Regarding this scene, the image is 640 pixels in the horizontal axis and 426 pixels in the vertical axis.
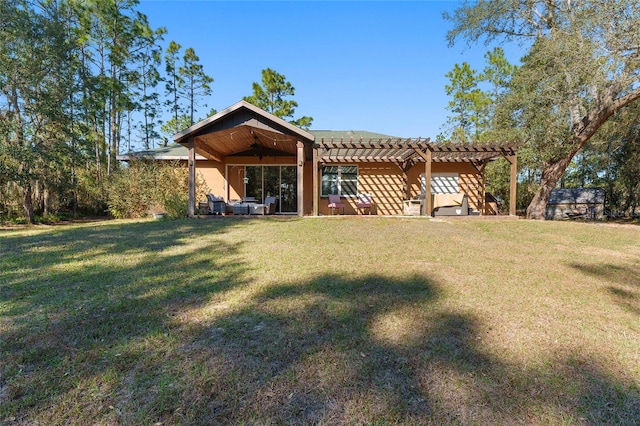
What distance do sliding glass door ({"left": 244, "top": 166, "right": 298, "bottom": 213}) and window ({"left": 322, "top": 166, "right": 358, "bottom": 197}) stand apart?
4.68ft

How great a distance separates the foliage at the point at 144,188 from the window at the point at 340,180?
6.08m

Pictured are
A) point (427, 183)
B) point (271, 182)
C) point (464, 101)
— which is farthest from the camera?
point (464, 101)

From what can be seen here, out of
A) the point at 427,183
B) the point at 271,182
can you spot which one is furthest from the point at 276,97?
the point at 427,183

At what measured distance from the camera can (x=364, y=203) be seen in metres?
13.4

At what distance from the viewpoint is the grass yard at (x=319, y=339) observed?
1867mm

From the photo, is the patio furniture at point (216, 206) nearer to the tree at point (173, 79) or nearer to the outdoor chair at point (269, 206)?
the outdoor chair at point (269, 206)

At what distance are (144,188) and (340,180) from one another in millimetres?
8303

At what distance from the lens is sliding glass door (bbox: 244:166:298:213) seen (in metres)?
14.5

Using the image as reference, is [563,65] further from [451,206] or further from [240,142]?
[240,142]

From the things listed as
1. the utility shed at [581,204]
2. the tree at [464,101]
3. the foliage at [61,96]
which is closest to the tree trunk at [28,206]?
the foliage at [61,96]

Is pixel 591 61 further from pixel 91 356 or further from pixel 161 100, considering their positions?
pixel 161 100

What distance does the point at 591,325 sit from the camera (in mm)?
2912

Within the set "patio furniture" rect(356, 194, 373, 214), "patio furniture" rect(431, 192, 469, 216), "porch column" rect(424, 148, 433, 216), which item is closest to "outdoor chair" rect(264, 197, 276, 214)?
"patio furniture" rect(356, 194, 373, 214)

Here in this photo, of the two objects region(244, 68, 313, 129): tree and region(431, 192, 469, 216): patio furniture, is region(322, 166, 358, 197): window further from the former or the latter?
region(244, 68, 313, 129): tree
